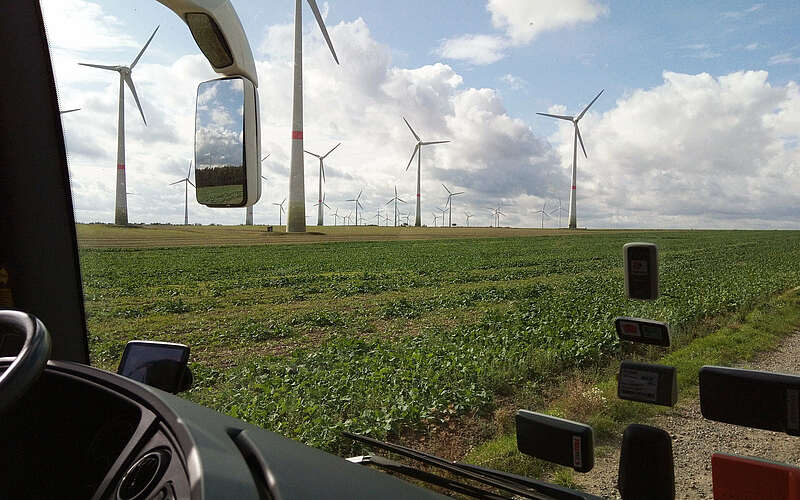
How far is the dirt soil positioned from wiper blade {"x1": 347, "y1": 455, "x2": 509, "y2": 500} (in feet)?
6.17

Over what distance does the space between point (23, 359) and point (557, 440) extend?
4.13 ft

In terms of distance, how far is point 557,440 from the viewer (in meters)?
1.50

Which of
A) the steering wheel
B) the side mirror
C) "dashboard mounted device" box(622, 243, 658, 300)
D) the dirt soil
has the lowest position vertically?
the dirt soil

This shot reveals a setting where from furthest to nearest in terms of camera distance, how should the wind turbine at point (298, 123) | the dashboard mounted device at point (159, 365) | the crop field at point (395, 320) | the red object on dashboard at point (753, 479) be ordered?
the crop field at point (395, 320), the wind turbine at point (298, 123), the dashboard mounted device at point (159, 365), the red object on dashboard at point (753, 479)

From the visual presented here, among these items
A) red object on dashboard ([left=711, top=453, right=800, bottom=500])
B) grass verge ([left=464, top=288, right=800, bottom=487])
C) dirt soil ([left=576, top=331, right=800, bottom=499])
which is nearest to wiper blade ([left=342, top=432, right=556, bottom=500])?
red object on dashboard ([left=711, top=453, right=800, bottom=500])

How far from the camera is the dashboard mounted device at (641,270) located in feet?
4.94

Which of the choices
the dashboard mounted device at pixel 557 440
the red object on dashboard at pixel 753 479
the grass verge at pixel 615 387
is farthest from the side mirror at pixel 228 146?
the grass verge at pixel 615 387

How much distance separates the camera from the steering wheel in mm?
824

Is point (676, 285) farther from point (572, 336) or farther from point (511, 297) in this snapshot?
point (511, 297)

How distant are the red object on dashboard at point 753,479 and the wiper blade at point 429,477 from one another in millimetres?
528

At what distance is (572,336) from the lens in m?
6.22

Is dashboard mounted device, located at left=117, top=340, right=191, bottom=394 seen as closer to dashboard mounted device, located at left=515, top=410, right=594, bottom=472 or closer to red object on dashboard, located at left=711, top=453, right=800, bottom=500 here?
dashboard mounted device, located at left=515, top=410, right=594, bottom=472

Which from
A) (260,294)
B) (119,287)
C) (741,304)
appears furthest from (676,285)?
(119,287)

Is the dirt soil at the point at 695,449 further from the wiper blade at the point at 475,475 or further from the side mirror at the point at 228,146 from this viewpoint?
the side mirror at the point at 228,146
